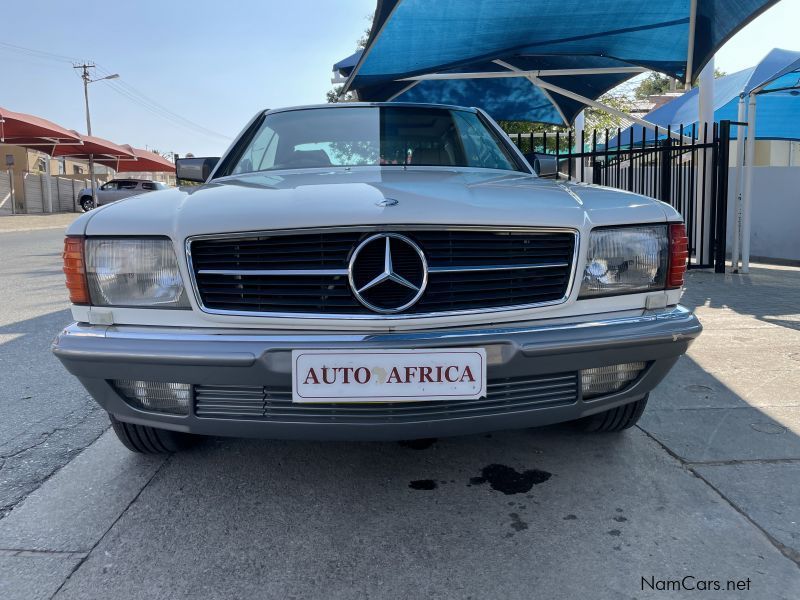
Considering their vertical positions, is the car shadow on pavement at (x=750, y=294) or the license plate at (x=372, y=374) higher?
the license plate at (x=372, y=374)

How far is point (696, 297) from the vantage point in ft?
21.0

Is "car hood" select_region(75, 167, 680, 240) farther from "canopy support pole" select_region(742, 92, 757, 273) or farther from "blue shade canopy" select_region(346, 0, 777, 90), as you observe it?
"canopy support pole" select_region(742, 92, 757, 273)

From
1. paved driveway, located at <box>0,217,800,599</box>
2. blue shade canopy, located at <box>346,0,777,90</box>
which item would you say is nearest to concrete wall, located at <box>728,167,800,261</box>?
blue shade canopy, located at <box>346,0,777,90</box>

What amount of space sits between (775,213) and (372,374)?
1120 cm

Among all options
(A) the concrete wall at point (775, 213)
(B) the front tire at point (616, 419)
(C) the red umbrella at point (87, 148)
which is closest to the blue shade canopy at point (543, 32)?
(A) the concrete wall at point (775, 213)

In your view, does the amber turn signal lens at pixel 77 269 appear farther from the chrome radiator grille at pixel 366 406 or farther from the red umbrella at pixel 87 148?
the red umbrella at pixel 87 148

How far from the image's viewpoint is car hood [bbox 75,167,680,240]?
6.72ft

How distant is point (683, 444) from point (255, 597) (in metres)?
1.95

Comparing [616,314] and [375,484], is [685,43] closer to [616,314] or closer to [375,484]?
[616,314]

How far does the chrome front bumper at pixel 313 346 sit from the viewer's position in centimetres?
195

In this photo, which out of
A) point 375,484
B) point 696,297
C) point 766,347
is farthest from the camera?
point 696,297

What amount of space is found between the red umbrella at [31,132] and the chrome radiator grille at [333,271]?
26.7 metres

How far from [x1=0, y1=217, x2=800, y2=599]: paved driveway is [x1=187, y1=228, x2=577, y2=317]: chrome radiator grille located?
748mm

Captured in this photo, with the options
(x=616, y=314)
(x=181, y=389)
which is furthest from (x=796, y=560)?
(x=181, y=389)
